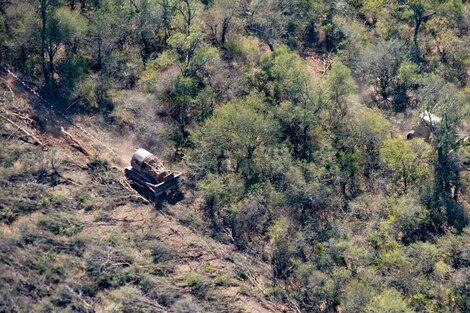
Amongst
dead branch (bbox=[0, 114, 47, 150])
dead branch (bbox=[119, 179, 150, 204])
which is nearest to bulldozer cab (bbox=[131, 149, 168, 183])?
dead branch (bbox=[119, 179, 150, 204])

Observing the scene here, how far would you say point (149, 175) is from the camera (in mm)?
34875

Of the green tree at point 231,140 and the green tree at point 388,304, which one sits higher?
the green tree at point 231,140

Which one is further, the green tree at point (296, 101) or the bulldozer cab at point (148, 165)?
the green tree at point (296, 101)

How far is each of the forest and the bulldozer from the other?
3.14ft

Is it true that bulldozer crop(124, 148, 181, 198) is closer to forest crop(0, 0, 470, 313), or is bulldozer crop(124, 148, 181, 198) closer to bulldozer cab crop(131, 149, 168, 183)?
bulldozer cab crop(131, 149, 168, 183)

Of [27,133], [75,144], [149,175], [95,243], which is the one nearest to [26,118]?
[27,133]

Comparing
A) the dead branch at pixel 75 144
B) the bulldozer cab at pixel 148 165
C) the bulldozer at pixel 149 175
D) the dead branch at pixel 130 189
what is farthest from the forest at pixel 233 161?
the bulldozer cab at pixel 148 165

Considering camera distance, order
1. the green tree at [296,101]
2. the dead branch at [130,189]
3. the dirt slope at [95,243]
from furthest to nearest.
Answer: the green tree at [296,101], the dead branch at [130,189], the dirt slope at [95,243]

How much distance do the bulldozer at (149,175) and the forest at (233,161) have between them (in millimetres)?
958

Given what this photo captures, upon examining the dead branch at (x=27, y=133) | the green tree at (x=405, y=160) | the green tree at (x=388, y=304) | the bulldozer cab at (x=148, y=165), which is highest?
the green tree at (x=405, y=160)

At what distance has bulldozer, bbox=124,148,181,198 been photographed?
34625 mm

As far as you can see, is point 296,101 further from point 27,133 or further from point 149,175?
point 27,133

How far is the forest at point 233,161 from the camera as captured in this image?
3109 centimetres

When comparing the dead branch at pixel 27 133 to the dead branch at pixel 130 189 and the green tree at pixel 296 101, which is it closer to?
the dead branch at pixel 130 189
